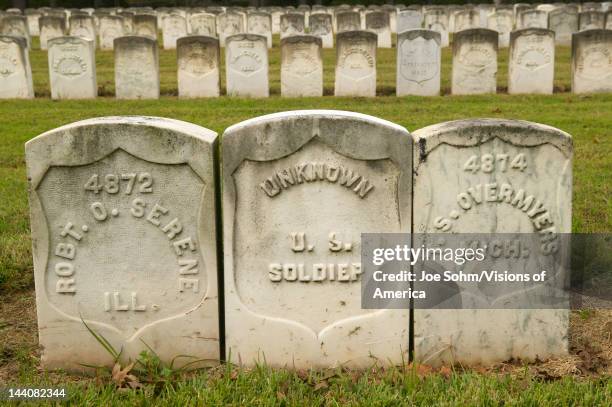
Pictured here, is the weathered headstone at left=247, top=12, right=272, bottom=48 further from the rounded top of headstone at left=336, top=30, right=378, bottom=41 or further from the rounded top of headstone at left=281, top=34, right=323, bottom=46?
the rounded top of headstone at left=336, top=30, right=378, bottom=41

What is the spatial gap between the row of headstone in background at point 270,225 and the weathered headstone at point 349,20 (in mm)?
18084

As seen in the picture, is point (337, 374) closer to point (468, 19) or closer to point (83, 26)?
point (83, 26)

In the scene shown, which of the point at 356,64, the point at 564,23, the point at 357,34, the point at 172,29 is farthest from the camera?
the point at 172,29

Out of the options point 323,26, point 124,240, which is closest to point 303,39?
point 323,26

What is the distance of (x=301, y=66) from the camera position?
1385 cm

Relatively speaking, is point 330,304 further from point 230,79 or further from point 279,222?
point 230,79

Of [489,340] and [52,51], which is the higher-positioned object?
[52,51]

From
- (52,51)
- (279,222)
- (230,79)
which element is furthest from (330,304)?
(52,51)

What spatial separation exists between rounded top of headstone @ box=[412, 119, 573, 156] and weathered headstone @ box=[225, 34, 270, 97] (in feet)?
33.2

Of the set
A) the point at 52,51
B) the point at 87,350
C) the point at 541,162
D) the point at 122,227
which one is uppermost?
the point at 52,51

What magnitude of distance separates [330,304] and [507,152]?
48.1 inches

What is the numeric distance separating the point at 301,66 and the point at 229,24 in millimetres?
9462

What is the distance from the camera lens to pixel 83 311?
14.0 ft

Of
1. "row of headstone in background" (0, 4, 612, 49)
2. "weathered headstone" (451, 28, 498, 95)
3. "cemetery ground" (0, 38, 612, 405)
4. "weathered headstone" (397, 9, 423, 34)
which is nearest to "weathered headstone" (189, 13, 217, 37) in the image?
"row of headstone in background" (0, 4, 612, 49)
